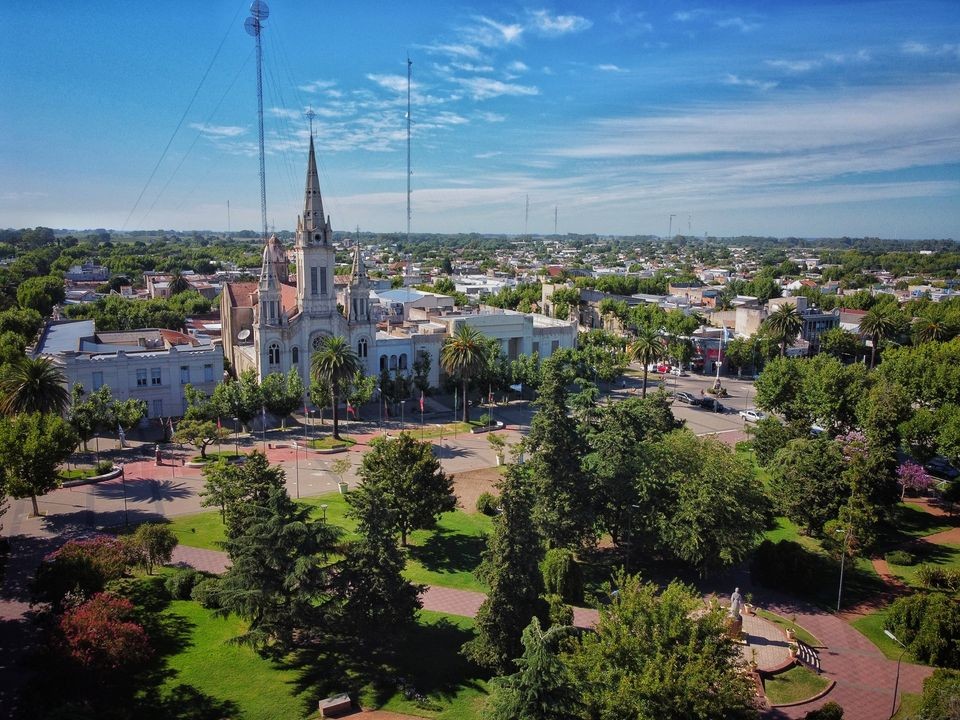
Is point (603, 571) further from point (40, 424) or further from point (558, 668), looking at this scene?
point (40, 424)

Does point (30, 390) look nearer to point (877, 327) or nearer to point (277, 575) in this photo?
point (277, 575)

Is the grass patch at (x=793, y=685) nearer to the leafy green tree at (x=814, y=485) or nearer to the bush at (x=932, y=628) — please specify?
the bush at (x=932, y=628)

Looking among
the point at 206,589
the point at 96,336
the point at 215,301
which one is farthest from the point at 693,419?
the point at 215,301

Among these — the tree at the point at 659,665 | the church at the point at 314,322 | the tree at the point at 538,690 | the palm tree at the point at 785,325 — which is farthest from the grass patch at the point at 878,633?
the palm tree at the point at 785,325

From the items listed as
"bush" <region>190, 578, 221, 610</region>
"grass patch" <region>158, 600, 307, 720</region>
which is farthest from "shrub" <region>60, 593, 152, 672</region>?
"bush" <region>190, 578, 221, 610</region>

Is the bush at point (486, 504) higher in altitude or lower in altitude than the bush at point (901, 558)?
higher

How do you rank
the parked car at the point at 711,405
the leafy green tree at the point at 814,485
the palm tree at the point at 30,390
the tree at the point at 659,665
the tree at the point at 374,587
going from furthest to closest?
the parked car at the point at 711,405, the palm tree at the point at 30,390, the leafy green tree at the point at 814,485, the tree at the point at 374,587, the tree at the point at 659,665
